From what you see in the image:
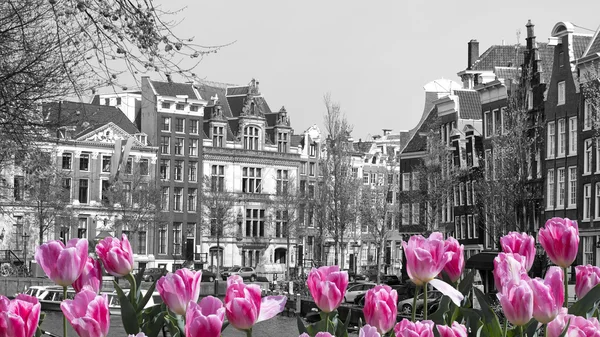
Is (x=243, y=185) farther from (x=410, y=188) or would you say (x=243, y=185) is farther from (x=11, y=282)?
(x=11, y=282)

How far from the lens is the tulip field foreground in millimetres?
2762

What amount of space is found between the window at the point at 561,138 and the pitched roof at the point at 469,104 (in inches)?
450

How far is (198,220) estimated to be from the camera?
224ft

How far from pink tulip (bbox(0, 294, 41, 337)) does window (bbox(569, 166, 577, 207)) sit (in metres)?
40.2

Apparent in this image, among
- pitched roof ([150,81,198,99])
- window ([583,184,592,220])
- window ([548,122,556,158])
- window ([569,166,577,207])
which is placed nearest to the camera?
window ([583,184,592,220])

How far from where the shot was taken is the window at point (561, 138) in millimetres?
42562

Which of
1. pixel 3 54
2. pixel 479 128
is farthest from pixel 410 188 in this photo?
pixel 3 54

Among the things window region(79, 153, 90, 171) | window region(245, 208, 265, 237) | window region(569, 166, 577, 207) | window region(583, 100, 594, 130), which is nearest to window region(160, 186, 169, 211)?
window region(79, 153, 90, 171)

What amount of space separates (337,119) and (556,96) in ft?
39.3

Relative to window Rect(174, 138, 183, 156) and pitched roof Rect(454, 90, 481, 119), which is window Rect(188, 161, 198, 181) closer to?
window Rect(174, 138, 183, 156)

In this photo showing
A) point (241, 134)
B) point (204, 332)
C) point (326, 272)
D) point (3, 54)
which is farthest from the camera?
point (241, 134)

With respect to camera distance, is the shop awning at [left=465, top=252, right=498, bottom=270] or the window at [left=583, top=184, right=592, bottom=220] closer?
the shop awning at [left=465, top=252, right=498, bottom=270]

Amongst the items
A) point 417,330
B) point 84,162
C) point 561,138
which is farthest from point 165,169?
point 417,330

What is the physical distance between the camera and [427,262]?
3178 millimetres
